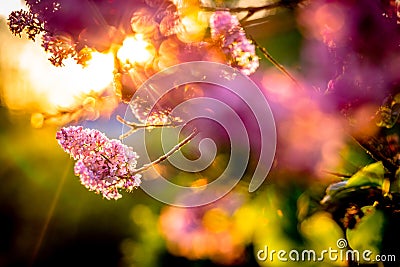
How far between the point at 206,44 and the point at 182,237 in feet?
A: 1.14

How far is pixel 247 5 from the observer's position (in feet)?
1.86

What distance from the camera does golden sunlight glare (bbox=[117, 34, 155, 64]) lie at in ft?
1.73

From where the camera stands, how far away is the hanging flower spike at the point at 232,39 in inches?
21.5

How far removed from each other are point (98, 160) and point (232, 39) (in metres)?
0.22

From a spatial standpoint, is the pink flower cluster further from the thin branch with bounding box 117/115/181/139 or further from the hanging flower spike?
the hanging flower spike

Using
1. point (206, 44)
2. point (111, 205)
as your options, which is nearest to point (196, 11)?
point (206, 44)

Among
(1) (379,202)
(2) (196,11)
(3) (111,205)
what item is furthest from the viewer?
(3) (111,205)

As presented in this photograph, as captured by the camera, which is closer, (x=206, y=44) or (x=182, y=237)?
(x=206, y=44)

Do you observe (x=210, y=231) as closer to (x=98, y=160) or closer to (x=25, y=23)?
(x=98, y=160)

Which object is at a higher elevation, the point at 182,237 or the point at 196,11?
the point at 196,11

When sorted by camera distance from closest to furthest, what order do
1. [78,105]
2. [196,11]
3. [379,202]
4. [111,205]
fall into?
1. [379,202]
2. [196,11]
3. [78,105]
4. [111,205]

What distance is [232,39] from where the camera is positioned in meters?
0.55

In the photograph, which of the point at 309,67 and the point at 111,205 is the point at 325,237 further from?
the point at 111,205

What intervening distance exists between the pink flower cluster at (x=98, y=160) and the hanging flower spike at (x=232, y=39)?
0.62ft
